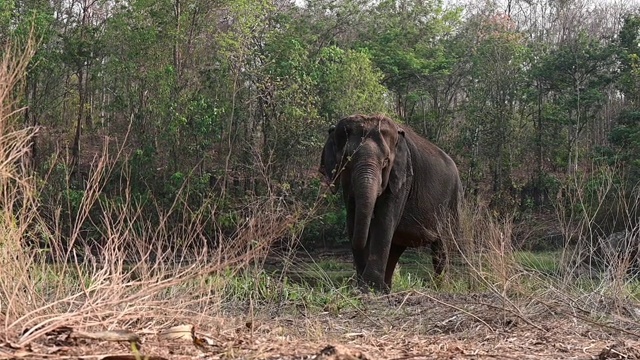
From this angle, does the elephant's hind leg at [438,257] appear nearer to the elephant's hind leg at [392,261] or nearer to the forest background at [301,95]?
the elephant's hind leg at [392,261]

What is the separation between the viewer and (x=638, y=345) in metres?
4.54

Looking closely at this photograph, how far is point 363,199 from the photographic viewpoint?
9375mm

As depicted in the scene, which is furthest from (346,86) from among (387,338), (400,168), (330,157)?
(387,338)

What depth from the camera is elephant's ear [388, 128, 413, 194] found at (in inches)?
404

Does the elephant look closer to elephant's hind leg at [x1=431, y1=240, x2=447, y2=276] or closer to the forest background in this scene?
elephant's hind leg at [x1=431, y1=240, x2=447, y2=276]

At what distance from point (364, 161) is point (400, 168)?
97 centimetres

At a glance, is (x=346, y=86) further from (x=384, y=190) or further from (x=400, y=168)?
(x=384, y=190)

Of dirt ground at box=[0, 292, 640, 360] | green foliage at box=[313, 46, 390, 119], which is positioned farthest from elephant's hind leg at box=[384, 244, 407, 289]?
green foliage at box=[313, 46, 390, 119]

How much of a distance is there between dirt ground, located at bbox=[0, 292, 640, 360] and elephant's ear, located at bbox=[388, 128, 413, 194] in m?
3.50

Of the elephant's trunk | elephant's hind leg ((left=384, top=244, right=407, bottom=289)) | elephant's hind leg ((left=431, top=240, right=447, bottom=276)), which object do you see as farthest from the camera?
elephant's hind leg ((left=431, top=240, right=447, bottom=276))

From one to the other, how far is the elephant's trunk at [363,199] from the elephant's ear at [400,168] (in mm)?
787

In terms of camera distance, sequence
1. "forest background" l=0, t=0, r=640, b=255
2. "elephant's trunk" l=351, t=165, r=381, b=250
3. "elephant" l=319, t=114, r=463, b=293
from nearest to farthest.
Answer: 1. "elephant's trunk" l=351, t=165, r=381, b=250
2. "elephant" l=319, t=114, r=463, b=293
3. "forest background" l=0, t=0, r=640, b=255

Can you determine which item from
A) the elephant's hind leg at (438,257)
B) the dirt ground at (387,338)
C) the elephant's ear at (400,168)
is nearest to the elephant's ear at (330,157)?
the elephant's ear at (400,168)

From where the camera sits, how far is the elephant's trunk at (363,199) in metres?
9.38
